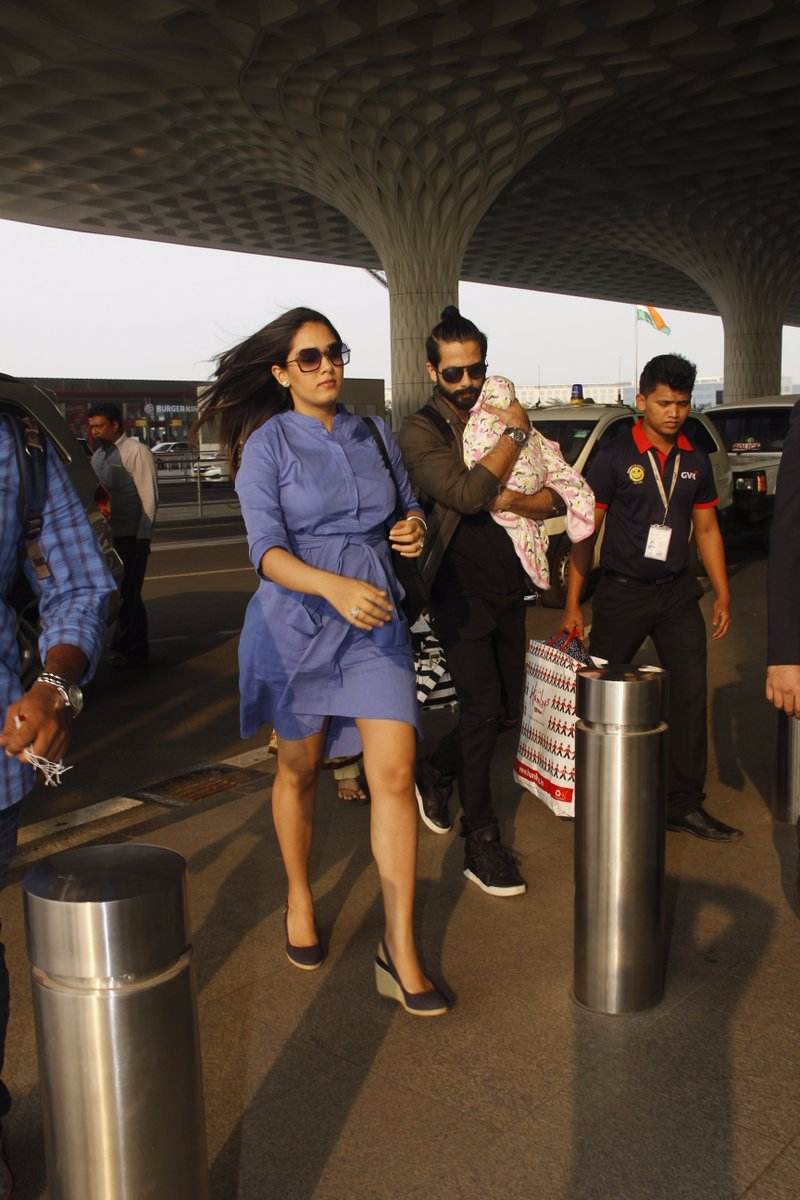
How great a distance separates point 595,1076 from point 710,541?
2.60 metres

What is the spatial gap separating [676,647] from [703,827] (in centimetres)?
71

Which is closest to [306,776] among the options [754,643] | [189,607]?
[754,643]

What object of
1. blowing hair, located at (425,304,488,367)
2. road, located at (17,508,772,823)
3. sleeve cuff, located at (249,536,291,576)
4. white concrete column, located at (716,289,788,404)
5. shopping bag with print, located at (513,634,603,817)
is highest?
white concrete column, located at (716,289,788,404)

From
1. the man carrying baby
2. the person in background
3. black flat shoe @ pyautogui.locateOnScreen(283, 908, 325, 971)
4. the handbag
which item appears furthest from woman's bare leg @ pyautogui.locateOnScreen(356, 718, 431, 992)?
the person in background

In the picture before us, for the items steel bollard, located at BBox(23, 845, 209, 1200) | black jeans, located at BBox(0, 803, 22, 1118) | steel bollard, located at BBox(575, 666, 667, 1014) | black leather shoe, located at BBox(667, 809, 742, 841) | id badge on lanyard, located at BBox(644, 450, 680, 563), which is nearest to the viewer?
steel bollard, located at BBox(23, 845, 209, 1200)

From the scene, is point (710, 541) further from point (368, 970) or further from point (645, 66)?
point (645, 66)

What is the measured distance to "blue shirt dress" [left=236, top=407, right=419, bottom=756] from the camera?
→ 3.27 meters

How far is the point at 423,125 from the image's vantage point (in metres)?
25.3

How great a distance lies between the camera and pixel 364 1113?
2.70m

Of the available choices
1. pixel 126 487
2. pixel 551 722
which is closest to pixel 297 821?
pixel 551 722

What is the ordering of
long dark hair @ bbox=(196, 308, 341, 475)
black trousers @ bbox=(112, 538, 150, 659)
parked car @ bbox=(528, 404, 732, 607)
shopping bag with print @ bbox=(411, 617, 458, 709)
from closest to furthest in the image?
long dark hair @ bbox=(196, 308, 341, 475)
shopping bag with print @ bbox=(411, 617, 458, 709)
black trousers @ bbox=(112, 538, 150, 659)
parked car @ bbox=(528, 404, 732, 607)

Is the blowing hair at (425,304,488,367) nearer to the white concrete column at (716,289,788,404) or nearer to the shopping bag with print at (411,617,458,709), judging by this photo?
the shopping bag with print at (411,617,458,709)

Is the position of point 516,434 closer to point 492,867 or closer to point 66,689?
point 492,867

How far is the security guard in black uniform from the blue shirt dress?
1479mm
